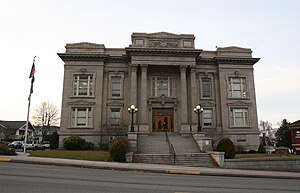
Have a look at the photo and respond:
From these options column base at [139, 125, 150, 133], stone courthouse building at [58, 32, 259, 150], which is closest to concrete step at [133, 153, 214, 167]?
column base at [139, 125, 150, 133]

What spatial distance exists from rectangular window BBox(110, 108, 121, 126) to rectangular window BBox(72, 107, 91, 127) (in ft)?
9.78

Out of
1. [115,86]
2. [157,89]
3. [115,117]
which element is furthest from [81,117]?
[157,89]

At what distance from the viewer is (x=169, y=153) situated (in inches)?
947

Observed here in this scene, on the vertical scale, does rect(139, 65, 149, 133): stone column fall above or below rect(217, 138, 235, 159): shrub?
above

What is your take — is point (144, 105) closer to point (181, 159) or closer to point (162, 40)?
point (162, 40)

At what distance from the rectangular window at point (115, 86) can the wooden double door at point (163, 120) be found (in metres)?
5.69

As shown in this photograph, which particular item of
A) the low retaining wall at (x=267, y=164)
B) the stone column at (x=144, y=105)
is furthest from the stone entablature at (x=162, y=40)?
the low retaining wall at (x=267, y=164)

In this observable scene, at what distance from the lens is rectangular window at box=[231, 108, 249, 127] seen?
36.5 meters

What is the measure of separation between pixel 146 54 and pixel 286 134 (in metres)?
39.0

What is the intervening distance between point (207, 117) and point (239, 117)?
460 centimetres

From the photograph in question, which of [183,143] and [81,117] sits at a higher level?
[81,117]

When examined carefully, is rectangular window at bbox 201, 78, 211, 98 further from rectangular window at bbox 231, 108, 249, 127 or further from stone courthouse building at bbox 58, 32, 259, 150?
rectangular window at bbox 231, 108, 249, 127

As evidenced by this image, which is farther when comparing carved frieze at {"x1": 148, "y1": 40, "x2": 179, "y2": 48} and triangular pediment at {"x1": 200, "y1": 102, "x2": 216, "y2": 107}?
triangular pediment at {"x1": 200, "y1": 102, "x2": 216, "y2": 107}

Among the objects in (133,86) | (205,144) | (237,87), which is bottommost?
(205,144)
